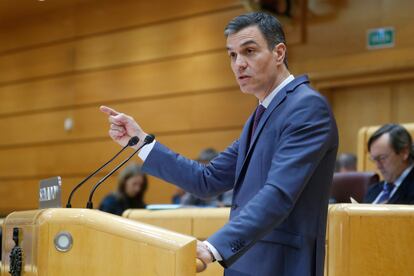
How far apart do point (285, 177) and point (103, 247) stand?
468mm

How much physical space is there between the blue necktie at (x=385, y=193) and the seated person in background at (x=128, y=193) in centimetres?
205

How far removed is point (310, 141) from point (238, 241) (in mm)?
310

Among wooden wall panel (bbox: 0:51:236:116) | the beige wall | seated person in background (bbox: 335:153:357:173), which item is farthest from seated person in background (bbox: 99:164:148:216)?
wooden wall panel (bbox: 0:51:236:116)

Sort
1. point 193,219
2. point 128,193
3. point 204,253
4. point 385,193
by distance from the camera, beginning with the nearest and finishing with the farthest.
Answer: point 204,253 → point 193,219 → point 385,193 → point 128,193

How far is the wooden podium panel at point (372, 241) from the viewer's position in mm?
2172

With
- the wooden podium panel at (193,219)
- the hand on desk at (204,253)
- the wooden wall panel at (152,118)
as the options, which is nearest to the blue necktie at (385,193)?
the wooden podium panel at (193,219)

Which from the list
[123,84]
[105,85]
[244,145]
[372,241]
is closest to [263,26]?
[244,145]

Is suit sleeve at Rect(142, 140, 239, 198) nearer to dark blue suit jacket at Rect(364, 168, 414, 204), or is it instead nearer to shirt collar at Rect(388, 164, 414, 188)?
dark blue suit jacket at Rect(364, 168, 414, 204)

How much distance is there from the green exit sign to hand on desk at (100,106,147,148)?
12.6ft

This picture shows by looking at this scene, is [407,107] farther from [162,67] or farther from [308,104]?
[308,104]

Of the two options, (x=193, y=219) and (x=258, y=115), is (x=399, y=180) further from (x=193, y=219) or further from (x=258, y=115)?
(x=258, y=115)

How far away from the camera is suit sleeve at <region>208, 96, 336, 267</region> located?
1518mm

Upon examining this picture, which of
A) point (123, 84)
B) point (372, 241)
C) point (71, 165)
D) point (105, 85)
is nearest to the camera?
point (372, 241)

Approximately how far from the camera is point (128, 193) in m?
4.78
